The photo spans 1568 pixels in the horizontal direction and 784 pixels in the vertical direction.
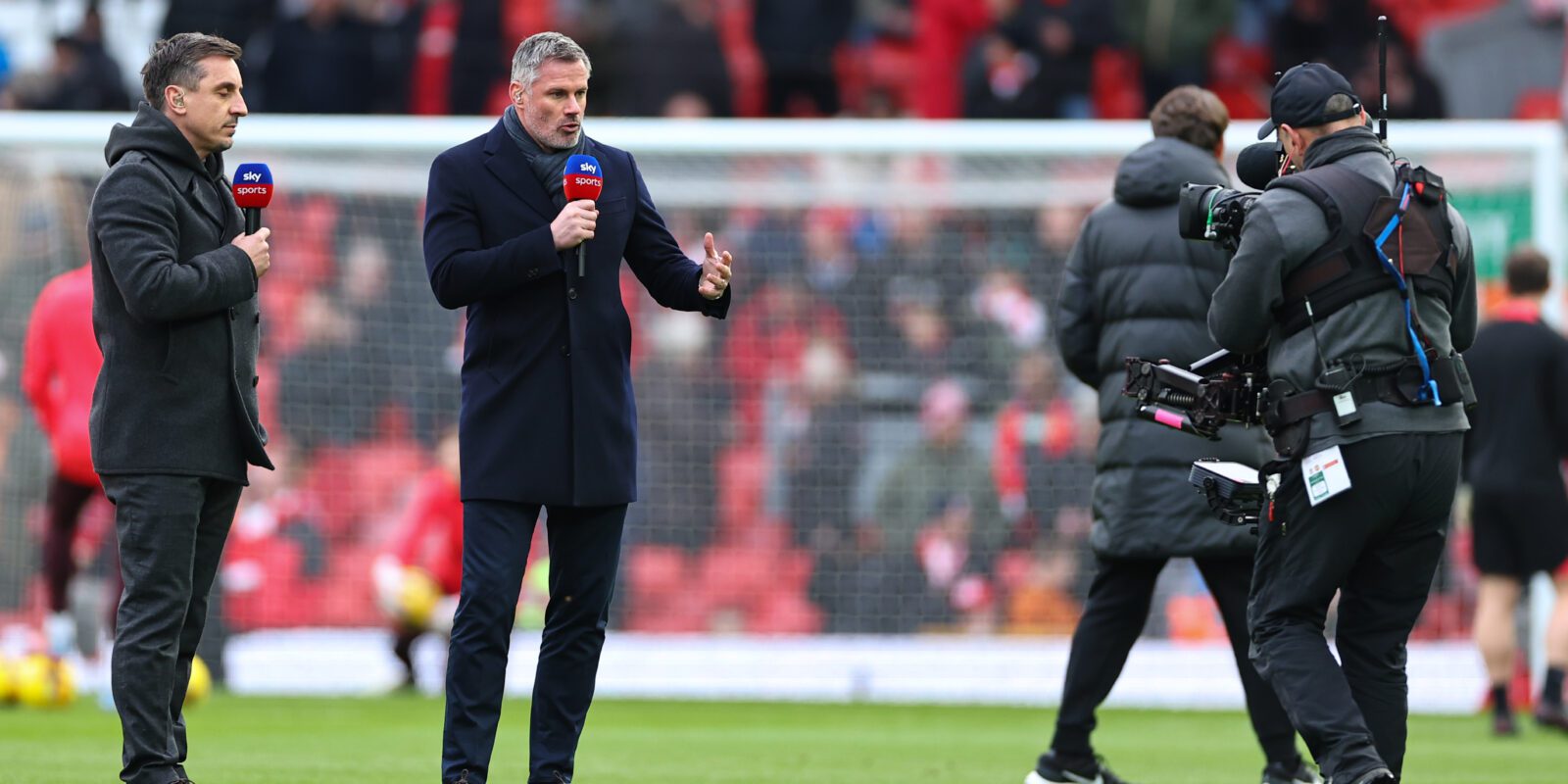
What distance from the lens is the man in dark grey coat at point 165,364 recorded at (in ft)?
19.2

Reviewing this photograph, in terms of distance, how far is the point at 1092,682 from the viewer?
7.36 metres

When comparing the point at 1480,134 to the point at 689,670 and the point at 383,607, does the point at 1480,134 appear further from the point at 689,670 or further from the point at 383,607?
the point at 383,607

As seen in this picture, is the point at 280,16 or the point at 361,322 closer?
the point at 361,322

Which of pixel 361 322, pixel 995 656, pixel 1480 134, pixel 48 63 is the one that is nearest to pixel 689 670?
pixel 995 656

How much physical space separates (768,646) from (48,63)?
828cm

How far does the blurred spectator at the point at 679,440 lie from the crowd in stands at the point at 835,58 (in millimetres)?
2826

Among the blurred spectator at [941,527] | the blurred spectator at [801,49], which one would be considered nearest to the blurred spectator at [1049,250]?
the blurred spectator at [941,527]

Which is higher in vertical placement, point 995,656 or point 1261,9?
point 1261,9

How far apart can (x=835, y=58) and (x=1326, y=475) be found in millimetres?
11642

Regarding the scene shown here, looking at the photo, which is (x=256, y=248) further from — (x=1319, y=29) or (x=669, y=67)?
(x=1319, y=29)

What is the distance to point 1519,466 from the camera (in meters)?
10.5

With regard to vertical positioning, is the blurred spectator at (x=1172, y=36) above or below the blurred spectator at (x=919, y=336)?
above

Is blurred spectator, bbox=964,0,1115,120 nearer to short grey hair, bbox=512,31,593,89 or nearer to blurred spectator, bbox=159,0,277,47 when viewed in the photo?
blurred spectator, bbox=159,0,277,47

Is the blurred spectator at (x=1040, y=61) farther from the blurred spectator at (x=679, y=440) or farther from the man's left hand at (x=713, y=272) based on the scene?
the man's left hand at (x=713, y=272)
